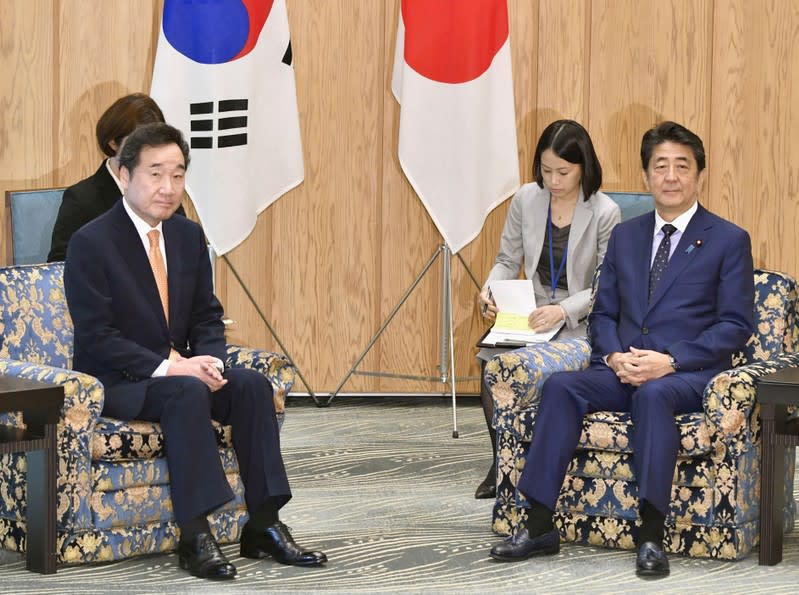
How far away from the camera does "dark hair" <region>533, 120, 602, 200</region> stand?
4660 mm

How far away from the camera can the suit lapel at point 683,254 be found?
4.07 meters

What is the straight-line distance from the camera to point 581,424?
151 inches

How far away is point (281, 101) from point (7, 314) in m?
2.42

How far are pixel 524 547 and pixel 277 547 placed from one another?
0.75m

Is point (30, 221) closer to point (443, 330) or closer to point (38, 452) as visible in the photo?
point (38, 452)

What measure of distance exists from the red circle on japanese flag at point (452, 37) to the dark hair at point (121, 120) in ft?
5.56

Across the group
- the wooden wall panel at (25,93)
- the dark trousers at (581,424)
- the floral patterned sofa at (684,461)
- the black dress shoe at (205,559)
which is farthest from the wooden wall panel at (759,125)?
the black dress shoe at (205,559)

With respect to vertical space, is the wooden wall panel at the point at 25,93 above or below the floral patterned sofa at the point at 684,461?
above

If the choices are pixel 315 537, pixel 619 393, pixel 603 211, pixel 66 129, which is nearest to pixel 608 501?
pixel 619 393

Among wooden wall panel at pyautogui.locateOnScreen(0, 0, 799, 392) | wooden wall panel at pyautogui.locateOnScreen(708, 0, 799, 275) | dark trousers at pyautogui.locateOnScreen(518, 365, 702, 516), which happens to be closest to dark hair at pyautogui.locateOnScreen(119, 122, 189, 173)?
dark trousers at pyautogui.locateOnScreen(518, 365, 702, 516)

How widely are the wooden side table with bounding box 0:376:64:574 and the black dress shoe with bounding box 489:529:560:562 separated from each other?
1319 millimetres

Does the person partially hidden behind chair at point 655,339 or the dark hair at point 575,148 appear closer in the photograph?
the person partially hidden behind chair at point 655,339

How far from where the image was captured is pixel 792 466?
4.01 m

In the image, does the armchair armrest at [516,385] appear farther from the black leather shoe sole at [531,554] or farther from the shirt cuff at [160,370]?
the shirt cuff at [160,370]
